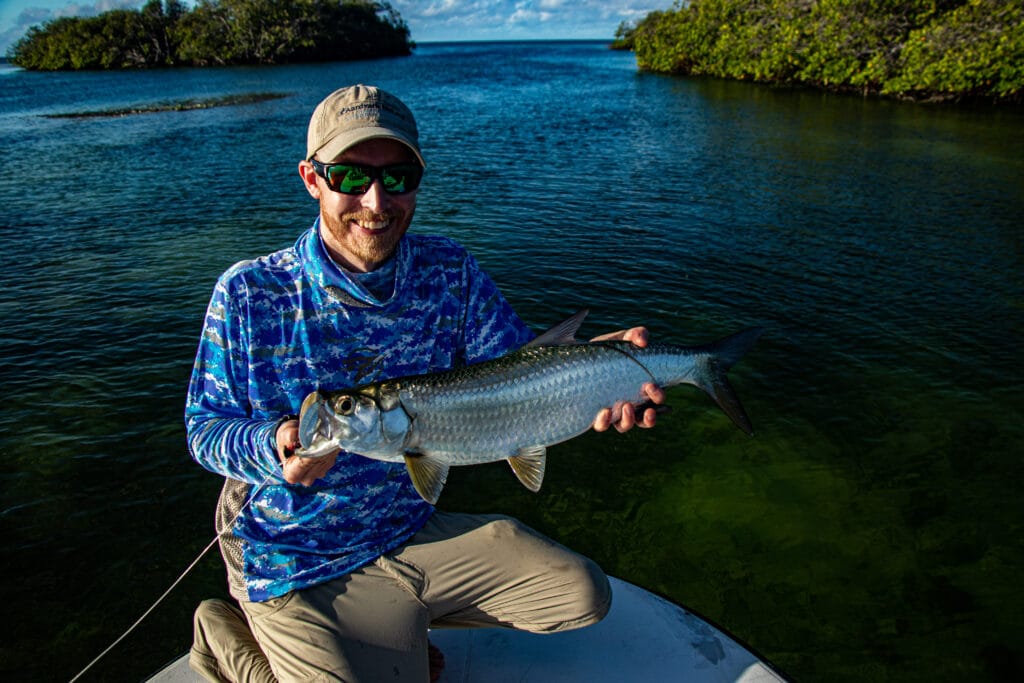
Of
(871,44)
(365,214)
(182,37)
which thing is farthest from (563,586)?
(182,37)

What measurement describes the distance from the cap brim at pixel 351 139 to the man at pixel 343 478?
0.01 metres

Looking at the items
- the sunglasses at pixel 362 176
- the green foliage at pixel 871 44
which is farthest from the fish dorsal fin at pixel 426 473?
the green foliage at pixel 871 44

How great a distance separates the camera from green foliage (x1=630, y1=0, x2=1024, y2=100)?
109 feet

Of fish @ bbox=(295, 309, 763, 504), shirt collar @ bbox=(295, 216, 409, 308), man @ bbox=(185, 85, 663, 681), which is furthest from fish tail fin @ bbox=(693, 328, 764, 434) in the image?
shirt collar @ bbox=(295, 216, 409, 308)

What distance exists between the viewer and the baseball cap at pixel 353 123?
3443 millimetres

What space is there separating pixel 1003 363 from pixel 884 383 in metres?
2.29

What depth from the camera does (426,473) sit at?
11.2ft

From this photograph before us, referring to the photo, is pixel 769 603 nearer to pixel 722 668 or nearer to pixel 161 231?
pixel 722 668

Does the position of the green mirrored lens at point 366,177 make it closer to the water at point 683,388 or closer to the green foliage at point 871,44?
the water at point 683,388

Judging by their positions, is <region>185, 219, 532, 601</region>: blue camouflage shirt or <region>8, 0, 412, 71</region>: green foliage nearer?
<region>185, 219, 532, 601</region>: blue camouflage shirt

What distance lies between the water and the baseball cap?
507cm

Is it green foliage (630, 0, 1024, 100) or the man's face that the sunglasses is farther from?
green foliage (630, 0, 1024, 100)

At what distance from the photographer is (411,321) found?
3.83 metres

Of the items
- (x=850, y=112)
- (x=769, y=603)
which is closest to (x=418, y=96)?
(x=850, y=112)
